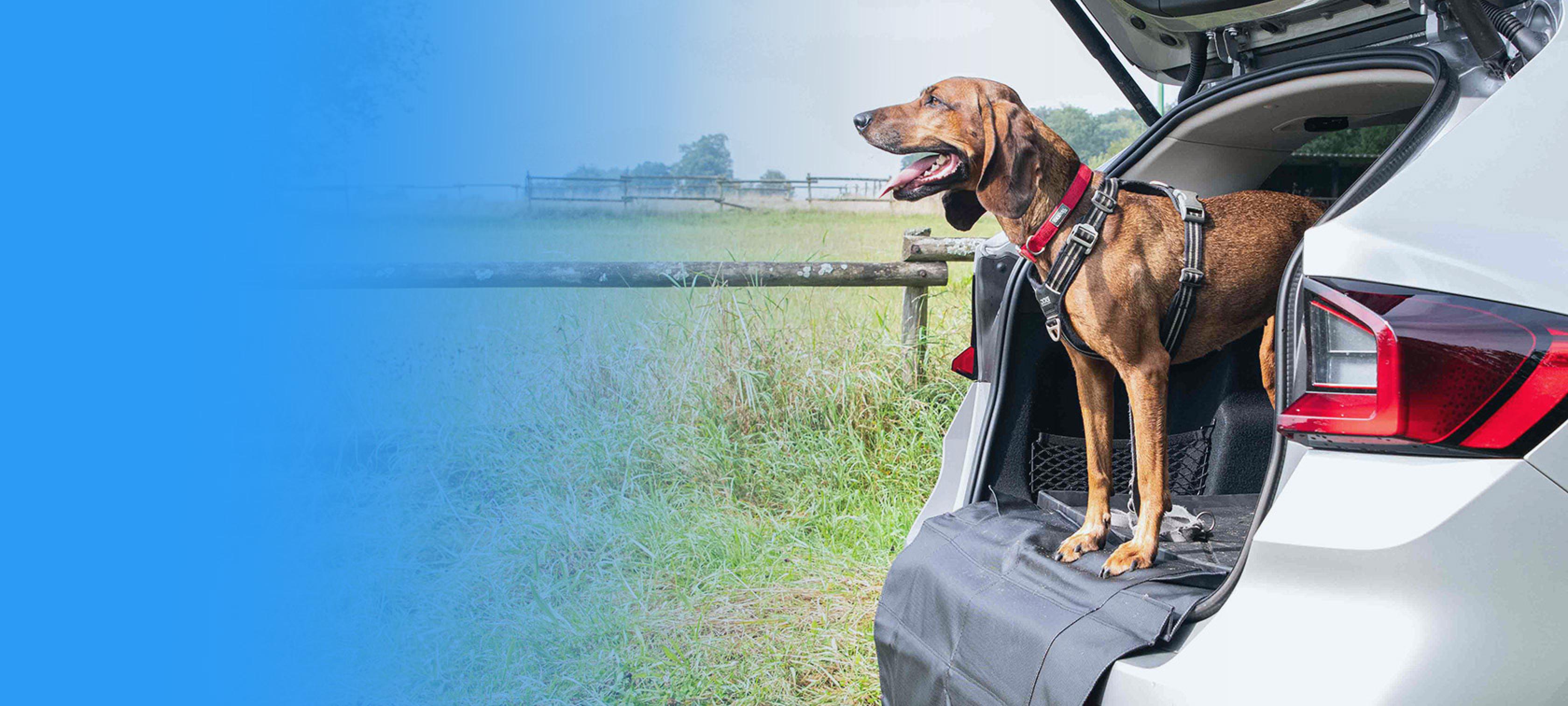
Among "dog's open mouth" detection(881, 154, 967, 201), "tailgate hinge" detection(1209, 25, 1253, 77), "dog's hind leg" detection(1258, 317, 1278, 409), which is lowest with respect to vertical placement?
"dog's hind leg" detection(1258, 317, 1278, 409)

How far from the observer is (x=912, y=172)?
102 inches

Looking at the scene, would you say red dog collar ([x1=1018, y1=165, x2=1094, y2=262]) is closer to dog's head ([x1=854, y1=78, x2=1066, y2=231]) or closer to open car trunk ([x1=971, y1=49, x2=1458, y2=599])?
dog's head ([x1=854, y1=78, x2=1066, y2=231])

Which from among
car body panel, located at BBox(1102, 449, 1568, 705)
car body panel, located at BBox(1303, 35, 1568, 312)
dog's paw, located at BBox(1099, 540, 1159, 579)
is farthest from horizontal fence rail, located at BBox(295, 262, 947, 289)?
car body panel, located at BBox(1102, 449, 1568, 705)

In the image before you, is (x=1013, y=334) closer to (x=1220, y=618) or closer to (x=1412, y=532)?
(x=1220, y=618)

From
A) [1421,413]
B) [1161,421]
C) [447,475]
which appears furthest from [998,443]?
[447,475]

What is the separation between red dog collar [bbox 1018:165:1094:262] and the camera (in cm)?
242

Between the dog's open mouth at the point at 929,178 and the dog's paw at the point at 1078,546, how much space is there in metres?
0.87

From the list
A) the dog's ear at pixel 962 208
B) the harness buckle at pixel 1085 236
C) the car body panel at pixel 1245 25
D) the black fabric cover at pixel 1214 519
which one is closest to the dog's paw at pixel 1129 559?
the black fabric cover at pixel 1214 519

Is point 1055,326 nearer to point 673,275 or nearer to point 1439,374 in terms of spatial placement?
point 1439,374

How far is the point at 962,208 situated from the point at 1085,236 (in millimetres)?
407

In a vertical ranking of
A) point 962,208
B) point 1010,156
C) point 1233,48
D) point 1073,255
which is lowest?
point 1073,255

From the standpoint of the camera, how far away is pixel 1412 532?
1440 millimetres

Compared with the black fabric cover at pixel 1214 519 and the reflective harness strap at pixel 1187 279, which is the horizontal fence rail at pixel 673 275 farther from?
the reflective harness strap at pixel 1187 279

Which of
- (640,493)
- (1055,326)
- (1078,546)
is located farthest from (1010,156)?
(640,493)
